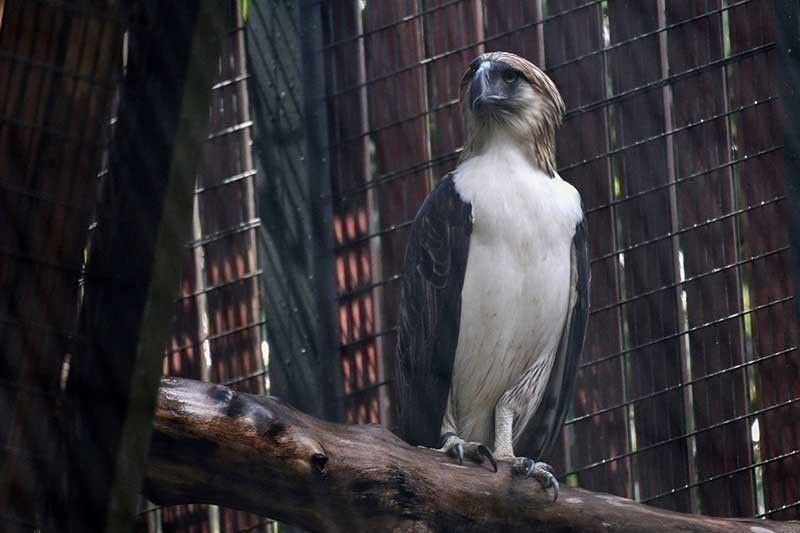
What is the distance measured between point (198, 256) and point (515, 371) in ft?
3.15

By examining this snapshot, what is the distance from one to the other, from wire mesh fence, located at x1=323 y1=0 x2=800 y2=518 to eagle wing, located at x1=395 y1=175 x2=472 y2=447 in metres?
0.23

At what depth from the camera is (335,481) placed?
2373 mm

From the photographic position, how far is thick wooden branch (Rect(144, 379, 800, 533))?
86.0 inches

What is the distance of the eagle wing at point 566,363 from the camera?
3459mm

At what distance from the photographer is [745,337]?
3.71m

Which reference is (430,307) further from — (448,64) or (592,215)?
(448,64)

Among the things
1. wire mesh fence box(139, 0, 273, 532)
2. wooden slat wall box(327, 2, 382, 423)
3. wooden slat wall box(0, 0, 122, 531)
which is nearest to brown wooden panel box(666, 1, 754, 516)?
wooden slat wall box(327, 2, 382, 423)

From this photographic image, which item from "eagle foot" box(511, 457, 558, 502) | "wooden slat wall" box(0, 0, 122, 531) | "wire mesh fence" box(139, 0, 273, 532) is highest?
"wire mesh fence" box(139, 0, 273, 532)

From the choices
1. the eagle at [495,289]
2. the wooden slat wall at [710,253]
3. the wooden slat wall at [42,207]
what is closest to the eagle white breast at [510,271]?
the eagle at [495,289]

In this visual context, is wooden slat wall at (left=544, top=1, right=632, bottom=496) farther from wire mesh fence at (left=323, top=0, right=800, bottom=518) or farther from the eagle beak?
the eagle beak

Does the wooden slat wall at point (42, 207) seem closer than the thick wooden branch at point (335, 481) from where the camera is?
Yes

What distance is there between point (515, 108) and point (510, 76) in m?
0.09

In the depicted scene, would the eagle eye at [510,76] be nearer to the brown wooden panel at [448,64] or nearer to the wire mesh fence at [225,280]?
the brown wooden panel at [448,64]

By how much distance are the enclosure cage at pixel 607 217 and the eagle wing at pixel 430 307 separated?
0.64ft
